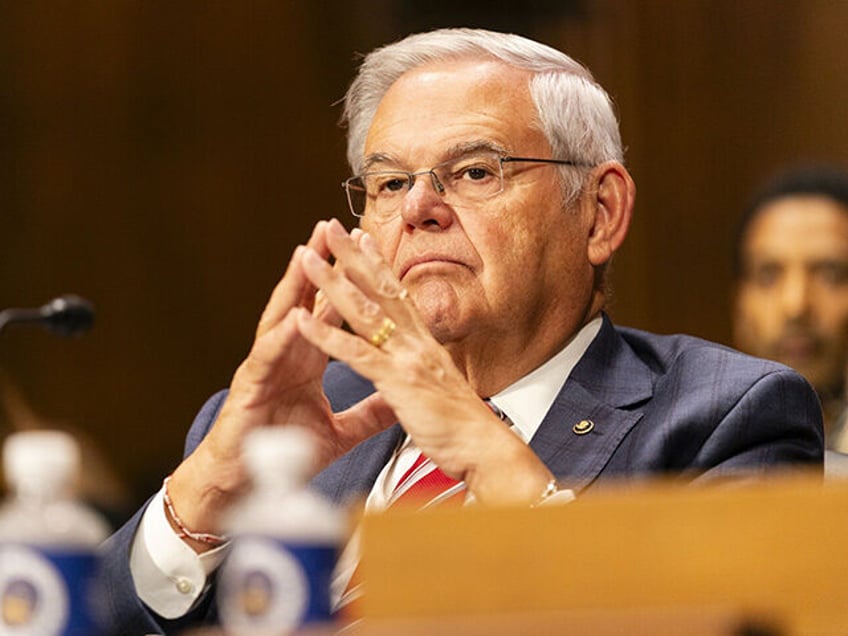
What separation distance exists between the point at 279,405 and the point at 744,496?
1.07 metres

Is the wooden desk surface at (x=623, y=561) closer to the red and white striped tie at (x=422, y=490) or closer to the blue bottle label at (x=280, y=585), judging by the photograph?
the blue bottle label at (x=280, y=585)

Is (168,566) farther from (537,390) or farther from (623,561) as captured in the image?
(623,561)

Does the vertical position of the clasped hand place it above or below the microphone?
above

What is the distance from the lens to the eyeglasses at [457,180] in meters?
2.40

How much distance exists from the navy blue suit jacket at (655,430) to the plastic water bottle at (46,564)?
909 mm

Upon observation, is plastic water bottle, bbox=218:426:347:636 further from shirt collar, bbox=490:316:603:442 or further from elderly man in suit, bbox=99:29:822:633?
shirt collar, bbox=490:316:603:442

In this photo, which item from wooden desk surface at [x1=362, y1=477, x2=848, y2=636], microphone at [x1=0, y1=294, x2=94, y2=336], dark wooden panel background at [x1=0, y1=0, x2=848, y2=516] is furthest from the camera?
dark wooden panel background at [x1=0, y1=0, x2=848, y2=516]

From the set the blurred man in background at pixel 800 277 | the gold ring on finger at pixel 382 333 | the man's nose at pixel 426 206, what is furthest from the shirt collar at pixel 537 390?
the blurred man in background at pixel 800 277

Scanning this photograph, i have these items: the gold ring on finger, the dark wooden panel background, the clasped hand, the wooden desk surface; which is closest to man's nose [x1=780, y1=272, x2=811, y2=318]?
the clasped hand

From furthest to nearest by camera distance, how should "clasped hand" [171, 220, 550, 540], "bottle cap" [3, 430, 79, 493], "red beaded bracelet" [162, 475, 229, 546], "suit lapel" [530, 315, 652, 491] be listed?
"suit lapel" [530, 315, 652, 491]
"red beaded bracelet" [162, 475, 229, 546]
"clasped hand" [171, 220, 550, 540]
"bottle cap" [3, 430, 79, 493]

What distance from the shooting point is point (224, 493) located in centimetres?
201

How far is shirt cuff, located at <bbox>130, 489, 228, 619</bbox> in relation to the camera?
2068 millimetres

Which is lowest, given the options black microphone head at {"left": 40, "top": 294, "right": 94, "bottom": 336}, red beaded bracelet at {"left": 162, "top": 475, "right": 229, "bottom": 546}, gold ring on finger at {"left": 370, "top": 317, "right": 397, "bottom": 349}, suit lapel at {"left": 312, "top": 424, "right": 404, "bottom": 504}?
suit lapel at {"left": 312, "top": 424, "right": 404, "bottom": 504}

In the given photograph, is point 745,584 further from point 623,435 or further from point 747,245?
point 747,245
